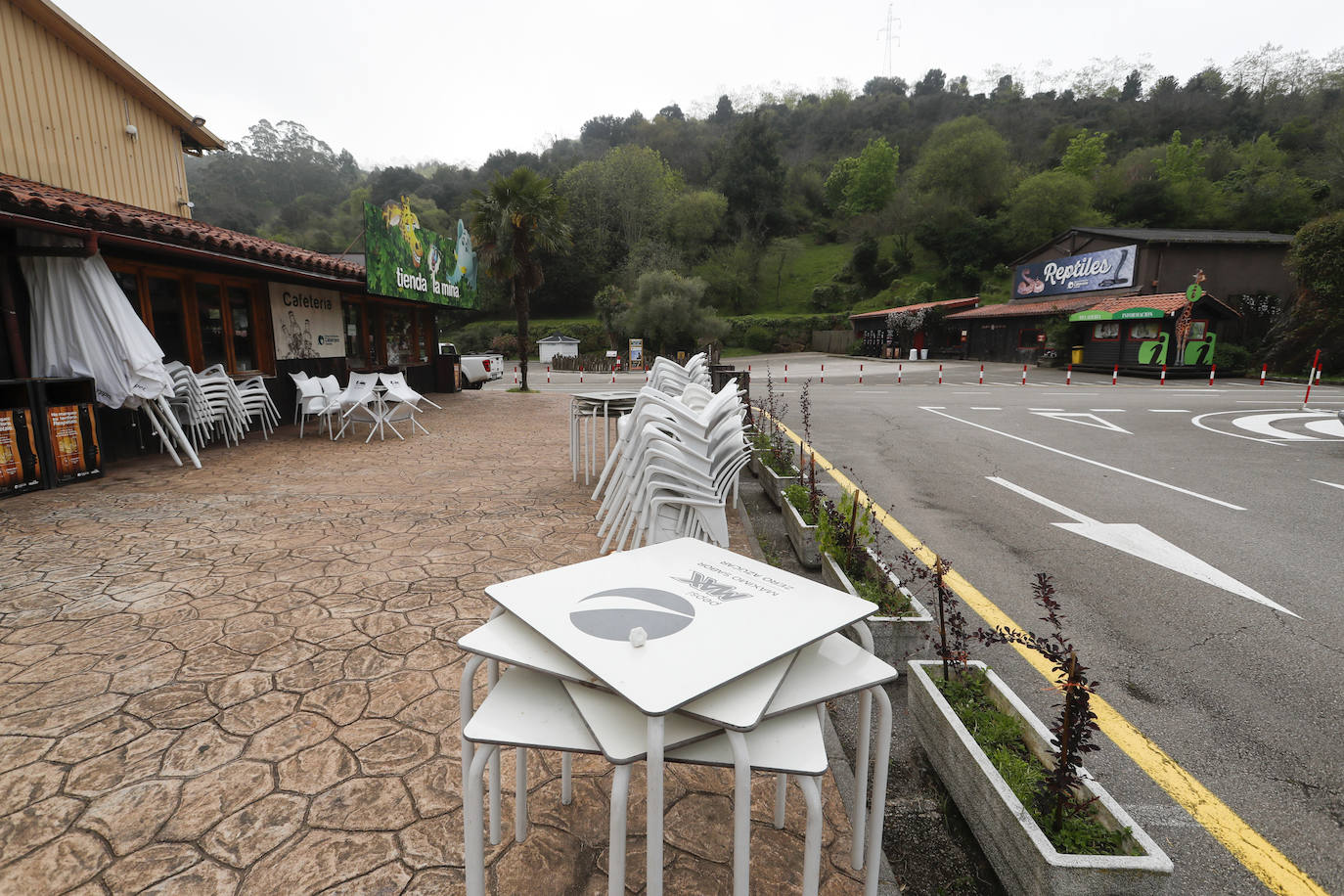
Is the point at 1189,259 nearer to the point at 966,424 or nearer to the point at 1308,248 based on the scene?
the point at 1308,248

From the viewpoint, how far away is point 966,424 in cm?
1086

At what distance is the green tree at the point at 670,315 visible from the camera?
120 feet

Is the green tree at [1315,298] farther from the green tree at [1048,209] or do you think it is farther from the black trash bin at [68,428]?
the black trash bin at [68,428]

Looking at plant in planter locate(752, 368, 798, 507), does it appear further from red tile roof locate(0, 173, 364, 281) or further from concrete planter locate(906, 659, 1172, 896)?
red tile roof locate(0, 173, 364, 281)

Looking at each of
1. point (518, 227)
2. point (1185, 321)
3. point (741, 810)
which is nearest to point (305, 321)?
point (518, 227)

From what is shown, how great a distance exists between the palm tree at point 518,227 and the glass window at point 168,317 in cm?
930

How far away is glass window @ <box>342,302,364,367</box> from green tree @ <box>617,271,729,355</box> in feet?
80.4

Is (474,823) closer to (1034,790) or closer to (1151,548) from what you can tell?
(1034,790)

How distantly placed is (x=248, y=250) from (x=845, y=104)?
321 ft

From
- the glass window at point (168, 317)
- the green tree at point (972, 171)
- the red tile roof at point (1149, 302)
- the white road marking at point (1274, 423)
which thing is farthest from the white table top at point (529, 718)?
the green tree at point (972, 171)

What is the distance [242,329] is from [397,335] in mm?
5049

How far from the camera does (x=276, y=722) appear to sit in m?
2.40

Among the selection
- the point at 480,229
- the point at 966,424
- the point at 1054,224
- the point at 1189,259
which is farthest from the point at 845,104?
the point at 966,424

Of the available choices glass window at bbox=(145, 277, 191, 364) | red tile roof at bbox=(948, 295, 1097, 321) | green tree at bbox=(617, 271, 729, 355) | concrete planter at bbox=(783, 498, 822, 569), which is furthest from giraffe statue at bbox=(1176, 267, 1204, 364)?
glass window at bbox=(145, 277, 191, 364)
